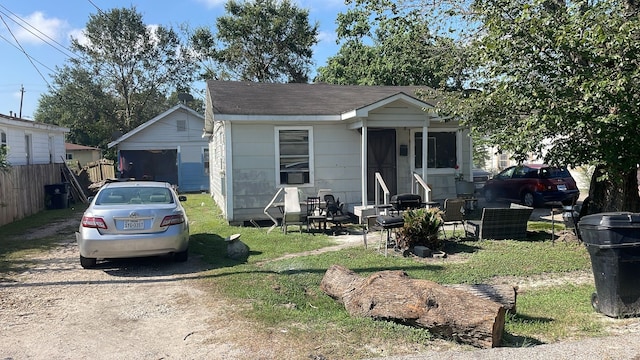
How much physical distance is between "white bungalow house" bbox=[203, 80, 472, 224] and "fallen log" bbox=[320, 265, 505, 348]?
6.43 m

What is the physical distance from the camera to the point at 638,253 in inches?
193

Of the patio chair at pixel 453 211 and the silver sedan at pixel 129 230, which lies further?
the patio chair at pixel 453 211

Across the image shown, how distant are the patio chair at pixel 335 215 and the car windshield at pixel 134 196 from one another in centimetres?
399

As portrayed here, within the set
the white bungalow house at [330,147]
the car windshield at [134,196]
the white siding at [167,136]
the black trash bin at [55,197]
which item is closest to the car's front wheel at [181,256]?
the car windshield at [134,196]

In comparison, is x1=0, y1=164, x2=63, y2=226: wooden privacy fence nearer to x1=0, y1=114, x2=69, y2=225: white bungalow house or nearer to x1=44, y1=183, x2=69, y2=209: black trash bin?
x1=0, y1=114, x2=69, y2=225: white bungalow house

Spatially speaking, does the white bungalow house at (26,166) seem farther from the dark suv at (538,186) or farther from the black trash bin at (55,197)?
the dark suv at (538,186)

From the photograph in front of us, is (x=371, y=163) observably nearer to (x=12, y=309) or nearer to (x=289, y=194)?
(x=289, y=194)

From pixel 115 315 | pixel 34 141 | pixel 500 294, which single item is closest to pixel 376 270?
pixel 500 294

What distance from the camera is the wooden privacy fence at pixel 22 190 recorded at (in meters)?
12.8

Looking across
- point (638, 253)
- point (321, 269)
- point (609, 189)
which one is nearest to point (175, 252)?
point (321, 269)

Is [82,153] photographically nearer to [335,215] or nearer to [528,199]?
[335,215]

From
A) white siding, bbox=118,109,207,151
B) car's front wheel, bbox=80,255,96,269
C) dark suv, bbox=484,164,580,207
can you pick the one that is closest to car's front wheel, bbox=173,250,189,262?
car's front wheel, bbox=80,255,96,269

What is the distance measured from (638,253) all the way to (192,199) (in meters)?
17.7

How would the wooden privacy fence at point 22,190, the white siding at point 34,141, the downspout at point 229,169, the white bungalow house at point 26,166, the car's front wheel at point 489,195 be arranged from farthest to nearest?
the car's front wheel at point 489,195 < the white siding at point 34,141 < the white bungalow house at point 26,166 < the wooden privacy fence at point 22,190 < the downspout at point 229,169
